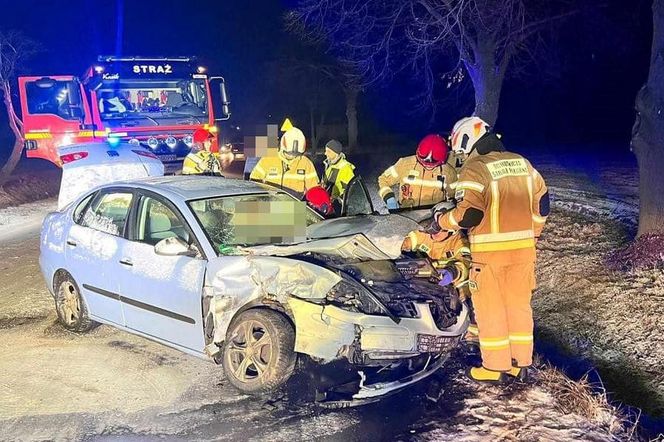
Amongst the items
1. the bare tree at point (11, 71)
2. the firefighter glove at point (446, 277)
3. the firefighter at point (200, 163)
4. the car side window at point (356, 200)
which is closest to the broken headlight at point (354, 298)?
the firefighter glove at point (446, 277)

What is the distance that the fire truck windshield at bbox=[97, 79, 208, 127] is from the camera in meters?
13.0

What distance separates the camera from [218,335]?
4.50 m

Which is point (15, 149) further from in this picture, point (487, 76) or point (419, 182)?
point (419, 182)

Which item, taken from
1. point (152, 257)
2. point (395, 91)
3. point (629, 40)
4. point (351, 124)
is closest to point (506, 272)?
point (152, 257)

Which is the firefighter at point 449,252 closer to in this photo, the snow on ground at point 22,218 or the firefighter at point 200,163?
the firefighter at point 200,163

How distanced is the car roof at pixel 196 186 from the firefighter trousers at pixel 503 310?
2.12 meters

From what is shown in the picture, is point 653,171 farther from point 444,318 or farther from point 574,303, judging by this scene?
point 444,318

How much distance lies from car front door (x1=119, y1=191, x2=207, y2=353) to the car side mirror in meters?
0.05

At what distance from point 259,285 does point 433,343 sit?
4.07 ft

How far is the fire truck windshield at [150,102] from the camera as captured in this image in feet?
42.6

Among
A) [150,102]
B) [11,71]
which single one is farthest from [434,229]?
[11,71]

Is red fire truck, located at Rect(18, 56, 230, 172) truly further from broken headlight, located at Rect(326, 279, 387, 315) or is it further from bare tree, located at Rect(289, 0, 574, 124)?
broken headlight, located at Rect(326, 279, 387, 315)

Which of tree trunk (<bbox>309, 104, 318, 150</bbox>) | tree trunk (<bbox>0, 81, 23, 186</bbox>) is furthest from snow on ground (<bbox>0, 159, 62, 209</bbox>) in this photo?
tree trunk (<bbox>309, 104, 318, 150</bbox>)

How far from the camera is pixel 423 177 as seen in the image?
21.9 ft
